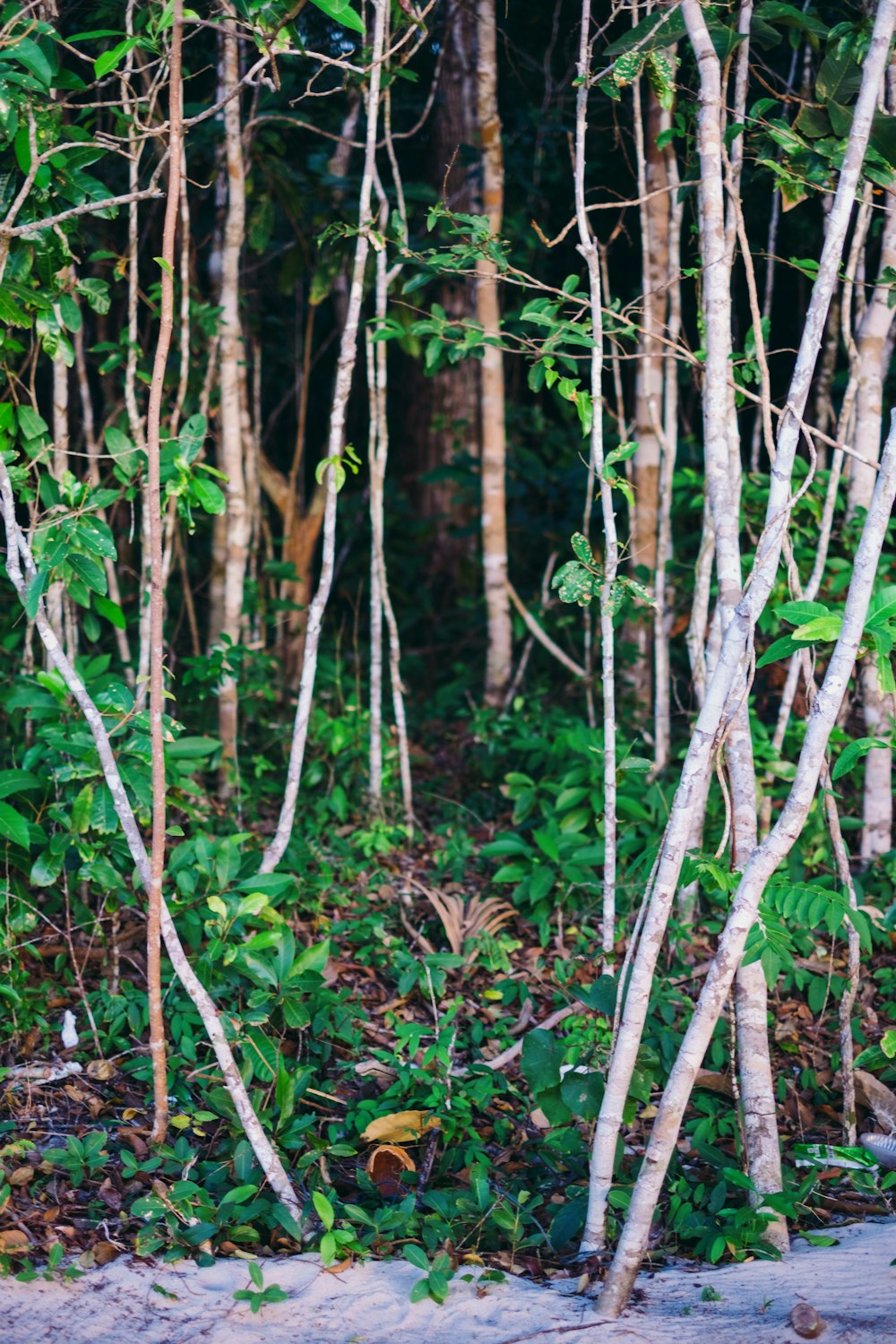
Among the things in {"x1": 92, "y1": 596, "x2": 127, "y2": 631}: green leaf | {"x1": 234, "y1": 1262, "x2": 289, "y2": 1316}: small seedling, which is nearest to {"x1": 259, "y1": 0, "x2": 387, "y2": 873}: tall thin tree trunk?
Result: {"x1": 92, "y1": 596, "x2": 127, "y2": 631}: green leaf

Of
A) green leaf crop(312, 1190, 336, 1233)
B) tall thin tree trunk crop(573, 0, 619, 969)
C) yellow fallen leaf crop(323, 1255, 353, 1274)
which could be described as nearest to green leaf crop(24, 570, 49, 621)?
tall thin tree trunk crop(573, 0, 619, 969)

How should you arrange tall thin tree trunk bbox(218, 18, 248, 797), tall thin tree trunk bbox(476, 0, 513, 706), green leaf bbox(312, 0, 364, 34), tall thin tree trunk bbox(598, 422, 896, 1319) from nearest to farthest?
tall thin tree trunk bbox(598, 422, 896, 1319) < green leaf bbox(312, 0, 364, 34) < tall thin tree trunk bbox(218, 18, 248, 797) < tall thin tree trunk bbox(476, 0, 513, 706)

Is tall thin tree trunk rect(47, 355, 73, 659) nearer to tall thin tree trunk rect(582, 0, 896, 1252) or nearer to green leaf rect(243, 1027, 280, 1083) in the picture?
green leaf rect(243, 1027, 280, 1083)

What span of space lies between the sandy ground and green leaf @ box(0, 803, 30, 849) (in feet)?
3.60

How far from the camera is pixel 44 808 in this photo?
3.28 meters

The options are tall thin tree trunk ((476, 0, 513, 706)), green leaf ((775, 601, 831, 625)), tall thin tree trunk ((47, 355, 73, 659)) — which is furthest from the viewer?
tall thin tree trunk ((476, 0, 513, 706))

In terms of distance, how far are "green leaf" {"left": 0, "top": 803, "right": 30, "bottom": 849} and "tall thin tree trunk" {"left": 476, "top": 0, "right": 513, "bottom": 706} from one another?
2526 mm

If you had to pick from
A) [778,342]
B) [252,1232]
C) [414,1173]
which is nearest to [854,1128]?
[414,1173]

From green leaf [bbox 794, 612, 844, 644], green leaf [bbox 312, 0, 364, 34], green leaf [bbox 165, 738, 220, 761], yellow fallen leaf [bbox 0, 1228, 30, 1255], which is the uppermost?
green leaf [bbox 312, 0, 364, 34]

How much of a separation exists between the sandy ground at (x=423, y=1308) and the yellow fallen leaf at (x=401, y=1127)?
422 millimetres

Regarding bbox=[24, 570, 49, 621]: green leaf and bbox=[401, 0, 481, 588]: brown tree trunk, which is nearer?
bbox=[24, 570, 49, 621]: green leaf

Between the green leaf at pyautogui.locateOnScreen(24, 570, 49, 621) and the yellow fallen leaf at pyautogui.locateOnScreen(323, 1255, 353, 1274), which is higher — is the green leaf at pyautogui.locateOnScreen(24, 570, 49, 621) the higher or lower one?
the higher one

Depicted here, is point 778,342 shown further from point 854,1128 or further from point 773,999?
point 854,1128

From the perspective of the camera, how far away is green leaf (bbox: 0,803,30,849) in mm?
2887
